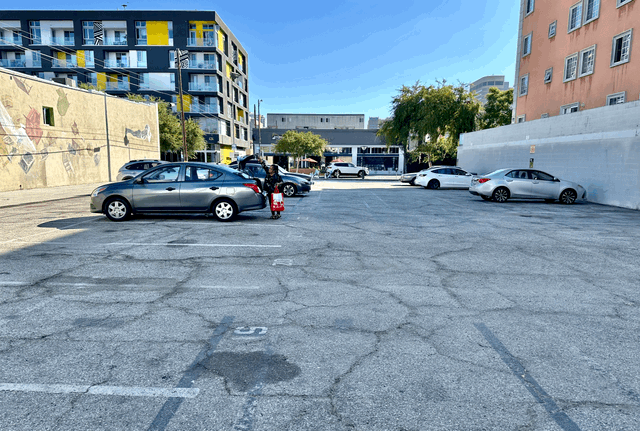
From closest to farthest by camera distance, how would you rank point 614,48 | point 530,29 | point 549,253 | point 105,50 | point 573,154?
point 549,253
point 573,154
point 614,48
point 530,29
point 105,50

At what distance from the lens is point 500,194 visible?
16.9 metres

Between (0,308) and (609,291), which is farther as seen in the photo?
(609,291)

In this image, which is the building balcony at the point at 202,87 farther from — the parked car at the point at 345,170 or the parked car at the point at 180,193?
the parked car at the point at 180,193

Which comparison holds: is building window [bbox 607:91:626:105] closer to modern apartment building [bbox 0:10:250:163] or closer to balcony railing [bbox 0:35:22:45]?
modern apartment building [bbox 0:10:250:163]

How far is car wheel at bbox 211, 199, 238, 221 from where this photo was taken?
418 inches

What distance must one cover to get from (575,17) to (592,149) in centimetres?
1116

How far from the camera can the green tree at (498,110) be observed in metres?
43.8

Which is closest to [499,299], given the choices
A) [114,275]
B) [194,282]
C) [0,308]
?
[194,282]

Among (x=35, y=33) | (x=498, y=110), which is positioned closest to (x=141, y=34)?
(x=35, y=33)

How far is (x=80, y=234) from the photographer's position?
8.95 meters

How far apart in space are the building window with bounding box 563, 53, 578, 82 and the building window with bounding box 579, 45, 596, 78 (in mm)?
453

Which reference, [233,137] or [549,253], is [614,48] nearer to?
[549,253]

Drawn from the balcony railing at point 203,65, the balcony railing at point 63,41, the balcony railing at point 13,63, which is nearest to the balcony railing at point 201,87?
the balcony railing at point 203,65

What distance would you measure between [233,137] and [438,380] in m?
58.6
